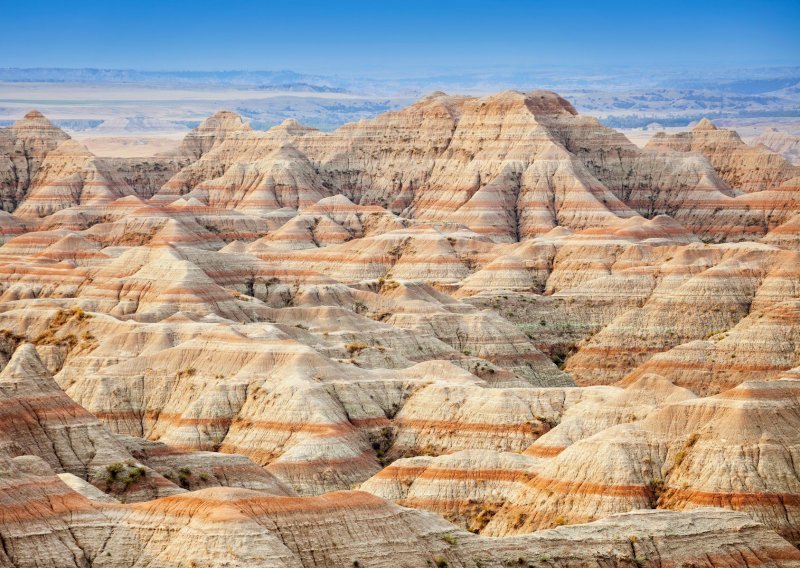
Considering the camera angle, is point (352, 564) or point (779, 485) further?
point (779, 485)

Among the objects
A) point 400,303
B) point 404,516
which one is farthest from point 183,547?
point 400,303

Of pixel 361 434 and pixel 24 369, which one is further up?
pixel 24 369

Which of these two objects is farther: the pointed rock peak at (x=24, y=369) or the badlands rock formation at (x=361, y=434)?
the pointed rock peak at (x=24, y=369)

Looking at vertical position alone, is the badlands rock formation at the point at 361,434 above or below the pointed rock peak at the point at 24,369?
below

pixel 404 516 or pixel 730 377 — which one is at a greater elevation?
pixel 404 516

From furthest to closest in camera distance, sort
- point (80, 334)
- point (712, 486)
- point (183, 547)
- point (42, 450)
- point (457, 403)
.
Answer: point (80, 334), point (457, 403), point (712, 486), point (42, 450), point (183, 547)

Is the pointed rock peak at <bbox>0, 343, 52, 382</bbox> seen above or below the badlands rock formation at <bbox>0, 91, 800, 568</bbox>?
above

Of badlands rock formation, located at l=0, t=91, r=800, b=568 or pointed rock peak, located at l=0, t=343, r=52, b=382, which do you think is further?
pointed rock peak, located at l=0, t=343, r=52, b=382

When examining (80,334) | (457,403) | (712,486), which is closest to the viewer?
(712,486)

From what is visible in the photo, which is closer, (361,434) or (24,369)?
(24,369)

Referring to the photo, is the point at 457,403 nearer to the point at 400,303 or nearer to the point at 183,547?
the point at 400,303
